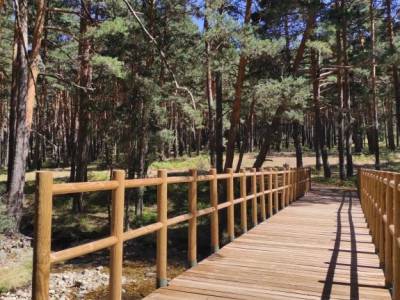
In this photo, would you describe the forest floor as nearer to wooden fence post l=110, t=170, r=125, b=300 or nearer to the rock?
the rock

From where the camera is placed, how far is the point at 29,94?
15383 millimetres

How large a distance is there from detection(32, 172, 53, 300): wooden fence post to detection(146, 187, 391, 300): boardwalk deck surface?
1.95m

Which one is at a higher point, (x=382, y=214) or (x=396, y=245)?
(x=382, y=214)

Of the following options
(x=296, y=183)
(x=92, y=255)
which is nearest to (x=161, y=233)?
(x=92, y=255)

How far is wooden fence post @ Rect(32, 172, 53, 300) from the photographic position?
330 cm

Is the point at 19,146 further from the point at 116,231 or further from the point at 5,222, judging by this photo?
the point at 116,231

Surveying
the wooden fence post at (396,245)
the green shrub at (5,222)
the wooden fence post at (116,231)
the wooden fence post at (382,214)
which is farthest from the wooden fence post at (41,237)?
the green shrub at (5,222)

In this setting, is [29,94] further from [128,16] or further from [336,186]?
[336,186]

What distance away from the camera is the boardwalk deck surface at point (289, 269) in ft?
17.7

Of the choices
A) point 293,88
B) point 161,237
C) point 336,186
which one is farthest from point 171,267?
point 336,186

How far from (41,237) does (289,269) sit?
419 cm

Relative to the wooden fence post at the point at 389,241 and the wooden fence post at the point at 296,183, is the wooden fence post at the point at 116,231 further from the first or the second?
the wooden fence post at the point at 296,183

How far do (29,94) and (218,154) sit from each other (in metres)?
10.8

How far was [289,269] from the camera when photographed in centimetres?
664
